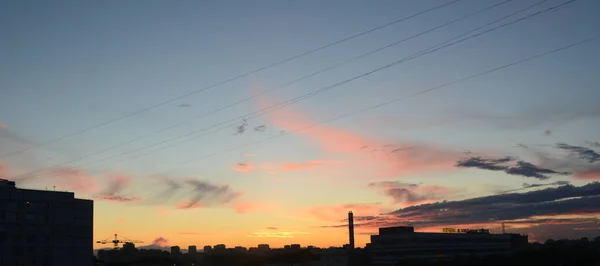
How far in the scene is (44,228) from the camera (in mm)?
170250

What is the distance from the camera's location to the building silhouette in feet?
530

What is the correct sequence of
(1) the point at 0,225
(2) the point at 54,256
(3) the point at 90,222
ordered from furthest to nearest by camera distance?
(3) the point at 90,222 → (2) the point at 54,256 → (1) the point at 0,225

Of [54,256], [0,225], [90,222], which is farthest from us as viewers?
[90,222]

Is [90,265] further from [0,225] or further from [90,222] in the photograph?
[0,225]

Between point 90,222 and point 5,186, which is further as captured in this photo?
point 90,222

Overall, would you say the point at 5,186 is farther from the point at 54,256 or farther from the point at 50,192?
the point at 54,256

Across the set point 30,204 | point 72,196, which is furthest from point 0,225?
point 72,196

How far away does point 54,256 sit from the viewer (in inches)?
6742

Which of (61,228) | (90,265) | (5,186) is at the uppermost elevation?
(5,186)

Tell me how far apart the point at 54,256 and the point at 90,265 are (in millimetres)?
12747

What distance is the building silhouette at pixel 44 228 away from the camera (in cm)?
16150

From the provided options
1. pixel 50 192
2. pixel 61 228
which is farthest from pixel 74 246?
pixel 50 192

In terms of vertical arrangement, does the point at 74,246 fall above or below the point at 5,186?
below

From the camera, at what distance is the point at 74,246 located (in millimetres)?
177500
